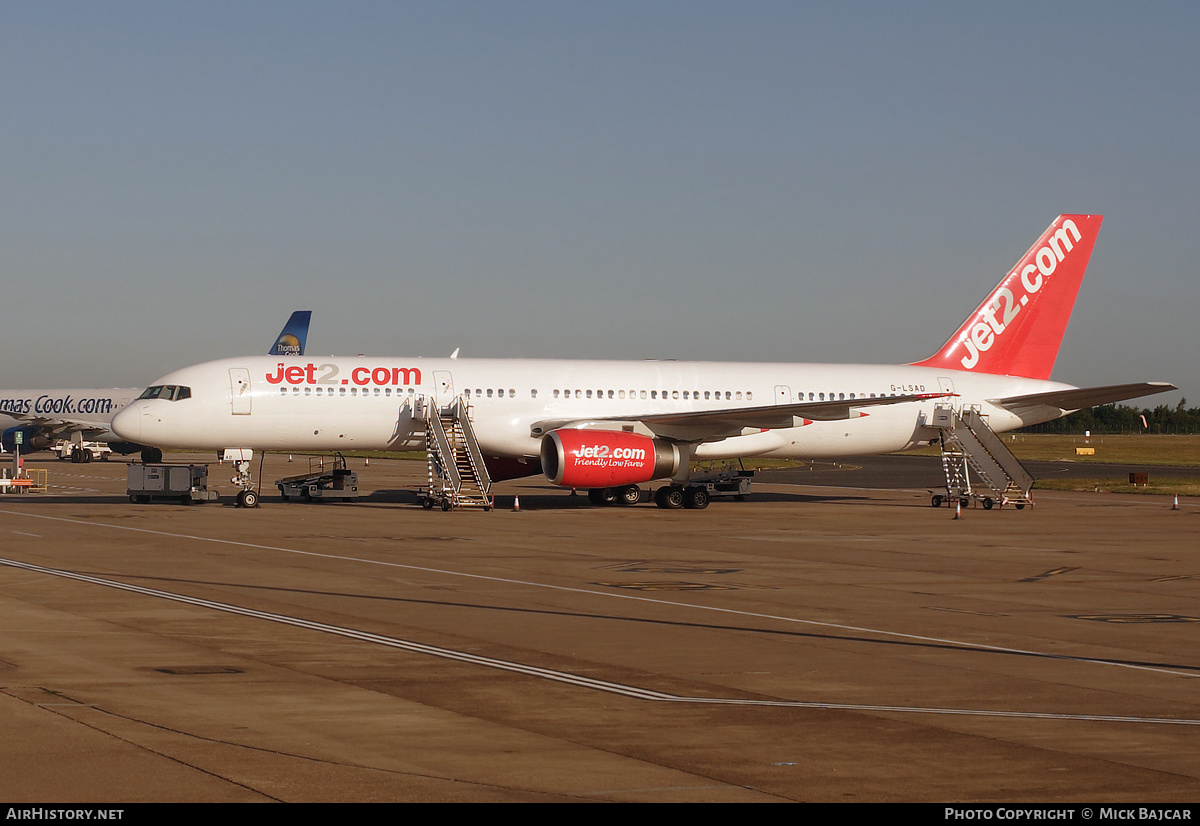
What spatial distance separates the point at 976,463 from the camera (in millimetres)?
39062

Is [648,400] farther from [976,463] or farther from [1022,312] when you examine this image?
[1022,312]

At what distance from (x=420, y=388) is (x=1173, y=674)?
27035 millimetres

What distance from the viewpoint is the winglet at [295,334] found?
96.6 meters

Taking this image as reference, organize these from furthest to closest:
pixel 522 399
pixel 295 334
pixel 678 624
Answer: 1. pixel 295 334
2. pixel 522 399
3. pixel 678 624

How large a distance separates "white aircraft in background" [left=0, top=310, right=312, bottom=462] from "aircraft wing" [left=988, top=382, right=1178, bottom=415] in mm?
54702

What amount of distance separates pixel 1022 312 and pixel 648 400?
13.4 metres

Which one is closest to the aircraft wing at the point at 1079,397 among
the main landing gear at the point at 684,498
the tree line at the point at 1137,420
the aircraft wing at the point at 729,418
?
the aircraft wing at the point at 729,418

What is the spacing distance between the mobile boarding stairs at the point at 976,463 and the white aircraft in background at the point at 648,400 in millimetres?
793

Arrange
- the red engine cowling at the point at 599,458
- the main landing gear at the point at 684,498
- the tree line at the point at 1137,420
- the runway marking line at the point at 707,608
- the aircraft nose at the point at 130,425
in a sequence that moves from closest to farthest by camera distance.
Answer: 1. the runway marking line at the point at 707,608
2. the red engine cowling at the point at 599,458
3. the aircraft nose at the point at 130,425
4. the main landing gear at the point at 684,498
5. the tree line at the point at 1137,420

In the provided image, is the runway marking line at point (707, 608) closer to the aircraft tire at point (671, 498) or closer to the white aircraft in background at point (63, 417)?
the aircraft tire at point (671, 498)

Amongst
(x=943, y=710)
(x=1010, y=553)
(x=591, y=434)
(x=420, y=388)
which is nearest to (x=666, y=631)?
(x=943, y=710)

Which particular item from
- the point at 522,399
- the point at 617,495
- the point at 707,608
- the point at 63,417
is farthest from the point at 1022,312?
the point at 63,417

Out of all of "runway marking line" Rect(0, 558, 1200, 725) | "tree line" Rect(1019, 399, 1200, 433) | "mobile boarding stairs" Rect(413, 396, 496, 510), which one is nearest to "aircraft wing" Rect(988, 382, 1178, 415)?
"mobile boarding stairs" Rect(413, 396, 496, 510)

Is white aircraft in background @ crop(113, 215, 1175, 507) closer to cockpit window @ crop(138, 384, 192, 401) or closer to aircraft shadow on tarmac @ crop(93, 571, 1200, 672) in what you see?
cockpit window @ crop(138, 384, 192, 401)
